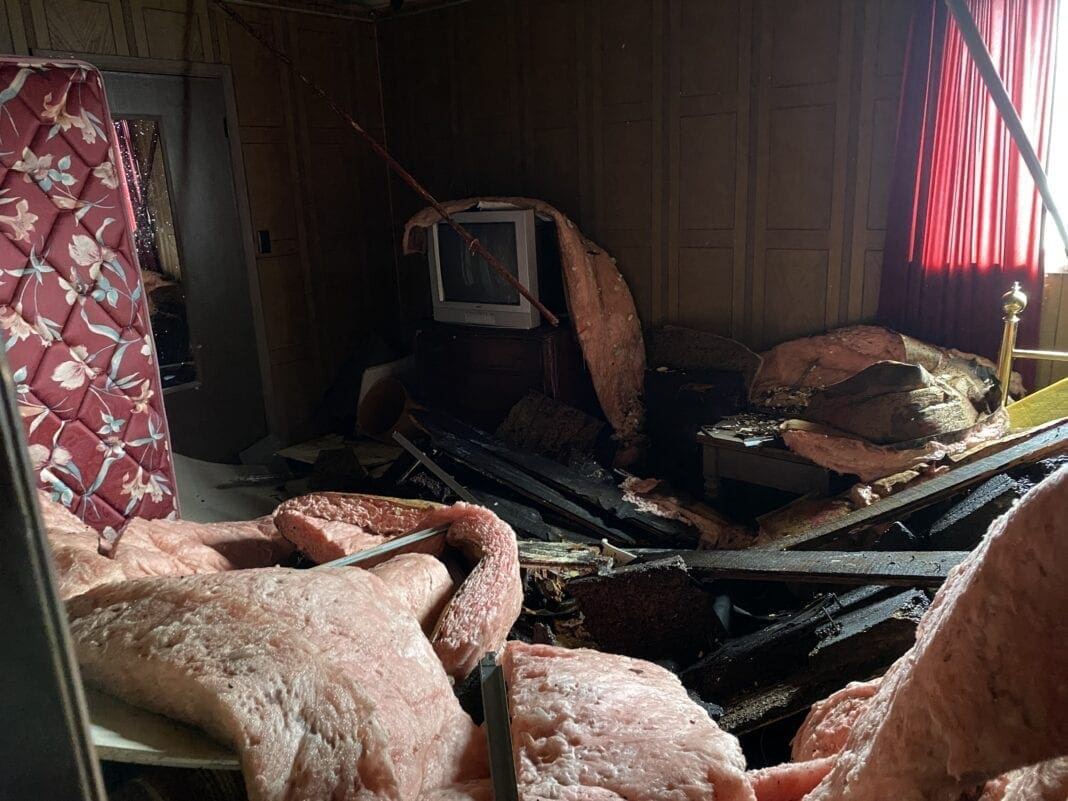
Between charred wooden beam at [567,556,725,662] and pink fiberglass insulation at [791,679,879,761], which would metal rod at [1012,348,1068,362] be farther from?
pink fiberglass insulation at [791,679,879,761]

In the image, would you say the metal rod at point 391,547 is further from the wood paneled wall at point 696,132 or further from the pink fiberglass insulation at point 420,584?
the wood paneled wall at point 696,132

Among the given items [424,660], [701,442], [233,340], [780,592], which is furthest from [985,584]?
[233,340]

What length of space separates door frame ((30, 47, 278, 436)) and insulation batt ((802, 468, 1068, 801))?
4.28 m

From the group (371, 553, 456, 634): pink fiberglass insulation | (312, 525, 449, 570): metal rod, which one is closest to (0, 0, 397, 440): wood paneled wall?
(312, 525, 449, 570): metal rod

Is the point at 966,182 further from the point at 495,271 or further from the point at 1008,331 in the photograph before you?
the point at 495,271

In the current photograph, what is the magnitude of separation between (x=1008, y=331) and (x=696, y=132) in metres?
1.79

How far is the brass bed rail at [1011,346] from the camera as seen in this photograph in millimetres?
2928

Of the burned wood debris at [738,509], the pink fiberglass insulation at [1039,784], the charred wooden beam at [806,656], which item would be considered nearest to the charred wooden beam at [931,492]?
the burned wood debris at [738,509]

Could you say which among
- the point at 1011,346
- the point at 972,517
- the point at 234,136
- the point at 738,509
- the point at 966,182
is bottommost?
A: the point at 738,509

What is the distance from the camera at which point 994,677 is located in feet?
2.03

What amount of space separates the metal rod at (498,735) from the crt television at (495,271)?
345cm

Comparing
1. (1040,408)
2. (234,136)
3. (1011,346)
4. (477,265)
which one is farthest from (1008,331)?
(234,136)

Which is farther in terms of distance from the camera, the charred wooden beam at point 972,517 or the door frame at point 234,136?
the door frame at point 234,136

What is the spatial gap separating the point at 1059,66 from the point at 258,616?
11.5ft
